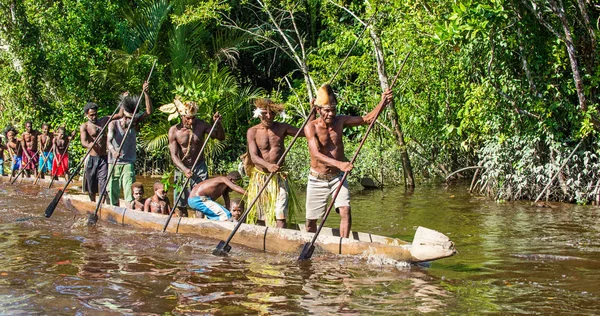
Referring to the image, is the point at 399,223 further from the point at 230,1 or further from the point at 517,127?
the point at 230,1

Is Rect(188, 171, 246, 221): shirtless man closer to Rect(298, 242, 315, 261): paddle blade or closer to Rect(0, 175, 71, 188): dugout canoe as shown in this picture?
Rect(298, 242, 315, 261): paddle blade

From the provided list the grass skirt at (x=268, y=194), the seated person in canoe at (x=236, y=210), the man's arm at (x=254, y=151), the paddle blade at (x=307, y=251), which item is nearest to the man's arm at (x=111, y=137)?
the seated person in canoe at (x=236, y=210)

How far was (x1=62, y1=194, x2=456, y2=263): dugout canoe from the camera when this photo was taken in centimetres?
737

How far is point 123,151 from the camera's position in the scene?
11.6m

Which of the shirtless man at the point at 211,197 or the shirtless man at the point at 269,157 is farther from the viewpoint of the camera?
the shirtless man at the point at 211,197

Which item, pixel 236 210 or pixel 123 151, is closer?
pixel 236 210

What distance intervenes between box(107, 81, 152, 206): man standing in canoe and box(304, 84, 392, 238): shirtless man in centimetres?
348

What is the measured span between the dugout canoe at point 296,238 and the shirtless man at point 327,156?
289 mm

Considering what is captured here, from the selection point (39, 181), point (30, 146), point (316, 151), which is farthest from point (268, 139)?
point (30, 146)

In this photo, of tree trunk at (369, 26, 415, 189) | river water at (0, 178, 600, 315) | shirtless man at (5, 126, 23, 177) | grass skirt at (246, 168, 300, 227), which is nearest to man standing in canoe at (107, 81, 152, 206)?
river water at (0, 178, 600, 315)

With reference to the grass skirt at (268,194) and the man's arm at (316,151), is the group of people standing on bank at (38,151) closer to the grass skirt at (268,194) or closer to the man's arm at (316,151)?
the grass skirt at (268,194)

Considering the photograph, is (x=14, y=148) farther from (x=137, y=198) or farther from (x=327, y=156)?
(x=327, y=156)

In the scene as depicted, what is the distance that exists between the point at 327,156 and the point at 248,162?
156cm

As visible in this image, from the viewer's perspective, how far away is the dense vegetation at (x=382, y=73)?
472 inches
